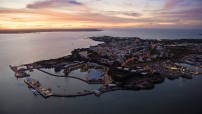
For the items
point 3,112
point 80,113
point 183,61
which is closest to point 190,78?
point 183,61

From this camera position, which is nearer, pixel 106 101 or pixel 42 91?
pixel 106 101

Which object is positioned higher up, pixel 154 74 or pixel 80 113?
pixel 154 74

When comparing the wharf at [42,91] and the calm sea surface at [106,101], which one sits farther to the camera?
the wharf at [42,91]

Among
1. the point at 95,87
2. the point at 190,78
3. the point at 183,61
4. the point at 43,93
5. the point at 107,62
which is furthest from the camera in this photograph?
the point at 183,61

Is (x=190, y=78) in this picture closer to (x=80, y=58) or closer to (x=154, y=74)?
(x=154, y=74)

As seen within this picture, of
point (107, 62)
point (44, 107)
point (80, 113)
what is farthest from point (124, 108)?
point (107, 62)

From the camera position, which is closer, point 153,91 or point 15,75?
point 153,91

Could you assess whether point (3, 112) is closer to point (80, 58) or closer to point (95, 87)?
point (95, 87)

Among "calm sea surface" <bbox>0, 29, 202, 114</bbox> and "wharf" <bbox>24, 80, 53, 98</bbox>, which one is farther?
"wharf" <bbox>24, 80, 53, 98</bbox>

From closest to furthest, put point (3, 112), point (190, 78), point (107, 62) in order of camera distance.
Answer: point (3, 112) < point (190, 78) < point (107, 62)
